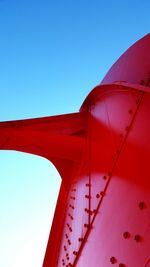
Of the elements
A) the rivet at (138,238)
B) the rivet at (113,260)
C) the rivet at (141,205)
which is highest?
the rivet at (141,205)

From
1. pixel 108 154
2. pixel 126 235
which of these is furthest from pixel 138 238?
pixel 108 154

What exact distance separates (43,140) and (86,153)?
0.67 m

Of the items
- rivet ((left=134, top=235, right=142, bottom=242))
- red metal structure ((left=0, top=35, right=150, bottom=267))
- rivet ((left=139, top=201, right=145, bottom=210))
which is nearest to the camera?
rivet ((left=134, top=235, right=142, bottom=242))

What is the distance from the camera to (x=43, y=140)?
13.6 feet

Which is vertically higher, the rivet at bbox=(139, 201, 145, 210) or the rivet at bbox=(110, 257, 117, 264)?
the rivet at bbox=(139, 201, 145, 210)

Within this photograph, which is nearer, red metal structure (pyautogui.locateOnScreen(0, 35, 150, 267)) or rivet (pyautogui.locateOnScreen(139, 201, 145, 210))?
rivet (pyautogui.locateOnScreen(139, 201, 145, 210))

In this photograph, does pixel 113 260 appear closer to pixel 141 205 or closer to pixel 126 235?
pixel 126 235

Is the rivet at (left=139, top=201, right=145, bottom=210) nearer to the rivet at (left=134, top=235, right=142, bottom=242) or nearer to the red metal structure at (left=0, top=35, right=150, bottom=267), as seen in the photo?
the red metal structure at (left=0, top=35, right=150, bottom=267)

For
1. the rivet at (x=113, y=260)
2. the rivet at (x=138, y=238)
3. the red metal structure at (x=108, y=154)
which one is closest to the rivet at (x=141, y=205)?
the red metal structure at (x=108, y=154)

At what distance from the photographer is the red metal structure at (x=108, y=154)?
195 cm

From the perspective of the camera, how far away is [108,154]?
9.53ft

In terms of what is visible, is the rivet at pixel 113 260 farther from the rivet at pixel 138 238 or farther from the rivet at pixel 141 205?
the rivet at pixel 141 205

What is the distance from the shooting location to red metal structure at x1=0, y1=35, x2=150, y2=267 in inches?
76.7

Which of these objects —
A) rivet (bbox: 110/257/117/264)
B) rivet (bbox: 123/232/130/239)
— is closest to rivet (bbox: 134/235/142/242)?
rivet (bbox: 123/232/130/239)
